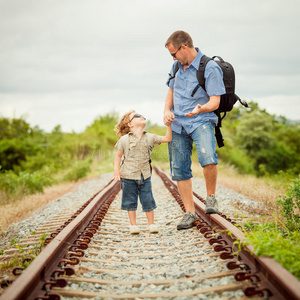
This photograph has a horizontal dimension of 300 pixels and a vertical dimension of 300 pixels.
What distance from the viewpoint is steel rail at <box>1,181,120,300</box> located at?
6.77ft

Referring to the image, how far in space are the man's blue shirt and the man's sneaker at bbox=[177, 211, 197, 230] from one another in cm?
105

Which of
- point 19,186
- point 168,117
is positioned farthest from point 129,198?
point 19,186

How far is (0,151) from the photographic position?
107 feet

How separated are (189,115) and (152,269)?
1674 millimetres

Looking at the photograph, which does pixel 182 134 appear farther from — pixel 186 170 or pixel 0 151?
pixel 0 151

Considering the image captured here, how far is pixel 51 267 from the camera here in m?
2.62

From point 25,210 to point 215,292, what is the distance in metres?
5.98

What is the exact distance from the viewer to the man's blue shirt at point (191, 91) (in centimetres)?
365

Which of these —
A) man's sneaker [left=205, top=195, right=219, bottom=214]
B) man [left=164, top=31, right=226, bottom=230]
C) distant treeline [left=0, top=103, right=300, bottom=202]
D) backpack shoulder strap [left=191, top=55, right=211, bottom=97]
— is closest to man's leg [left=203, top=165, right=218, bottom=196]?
man [left=164, top=31, right=226, bottom=230]

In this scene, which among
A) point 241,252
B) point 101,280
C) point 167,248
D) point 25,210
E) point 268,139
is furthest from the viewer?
point 268,139

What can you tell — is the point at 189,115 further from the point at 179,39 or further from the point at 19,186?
the point at 19,186

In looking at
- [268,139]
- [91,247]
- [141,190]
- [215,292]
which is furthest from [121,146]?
[268,139]

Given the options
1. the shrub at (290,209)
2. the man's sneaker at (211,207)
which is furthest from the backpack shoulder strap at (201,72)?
the shrub at (290,209)

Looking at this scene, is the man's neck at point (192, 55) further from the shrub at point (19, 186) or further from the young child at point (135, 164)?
the shrub at point (19, 186)
